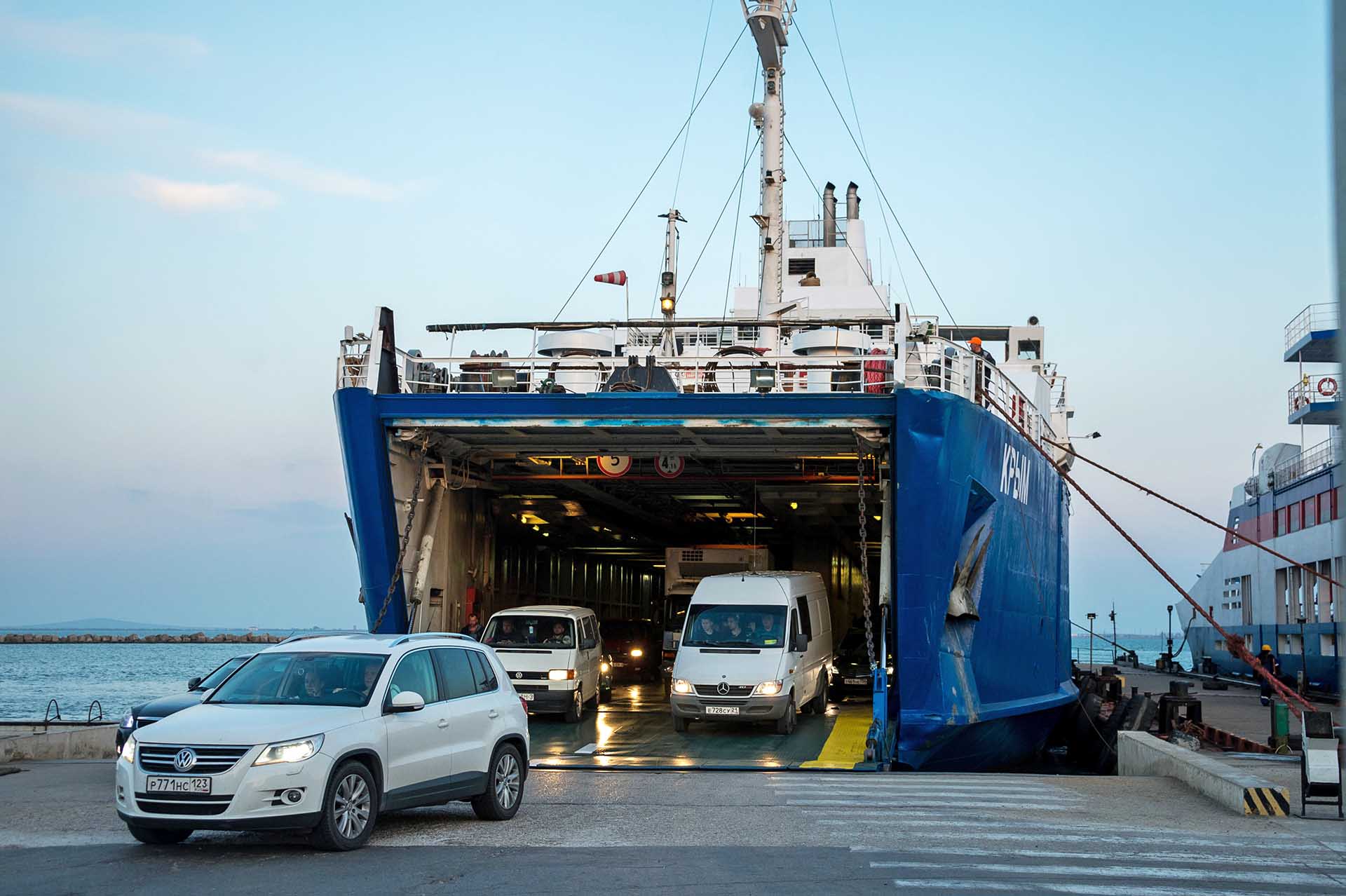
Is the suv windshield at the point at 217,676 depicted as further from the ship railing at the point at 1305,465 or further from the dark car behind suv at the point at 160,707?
the ship railing at the point at 1305,465

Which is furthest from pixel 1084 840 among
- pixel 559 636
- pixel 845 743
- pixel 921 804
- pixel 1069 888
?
pixel 559 636

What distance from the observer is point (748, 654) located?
18703 mm

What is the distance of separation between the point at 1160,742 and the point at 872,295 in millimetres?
17463

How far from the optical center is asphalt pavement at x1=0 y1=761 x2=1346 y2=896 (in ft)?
26.8

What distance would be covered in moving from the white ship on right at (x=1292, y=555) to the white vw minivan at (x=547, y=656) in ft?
67.9

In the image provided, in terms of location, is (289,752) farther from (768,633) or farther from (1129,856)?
(768,633)

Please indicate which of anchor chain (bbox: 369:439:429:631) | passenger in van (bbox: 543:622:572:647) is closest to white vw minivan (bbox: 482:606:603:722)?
passenger in van (bbox: 543:622:572:647)

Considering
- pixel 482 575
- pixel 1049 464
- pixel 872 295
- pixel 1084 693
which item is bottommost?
pixel 1084 693

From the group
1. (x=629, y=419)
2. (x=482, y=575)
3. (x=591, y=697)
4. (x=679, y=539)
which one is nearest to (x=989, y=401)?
(x=629, y=419)

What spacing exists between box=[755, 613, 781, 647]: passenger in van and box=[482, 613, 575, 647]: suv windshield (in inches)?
130

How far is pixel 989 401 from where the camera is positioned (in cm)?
2008

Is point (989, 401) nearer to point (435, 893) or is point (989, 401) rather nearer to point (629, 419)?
point (629, 419)

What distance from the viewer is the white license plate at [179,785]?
8695 millimetres

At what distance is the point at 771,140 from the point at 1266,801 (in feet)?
56.4
